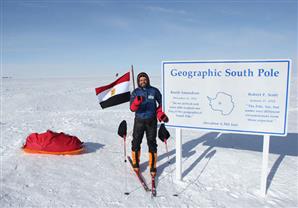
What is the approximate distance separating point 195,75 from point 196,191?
7.37ft

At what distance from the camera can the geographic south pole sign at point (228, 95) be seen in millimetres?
4566

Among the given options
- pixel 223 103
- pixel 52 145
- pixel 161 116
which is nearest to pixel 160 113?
pixel 161 116

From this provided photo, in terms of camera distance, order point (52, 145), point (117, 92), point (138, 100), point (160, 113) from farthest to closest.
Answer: point (117, 92)
point (52, 145)
point (160, 113)
point (138, 100)

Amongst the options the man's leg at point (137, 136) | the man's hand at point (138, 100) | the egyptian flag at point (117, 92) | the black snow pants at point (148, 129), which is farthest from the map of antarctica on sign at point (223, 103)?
the egyptian flag at point (117, 92)

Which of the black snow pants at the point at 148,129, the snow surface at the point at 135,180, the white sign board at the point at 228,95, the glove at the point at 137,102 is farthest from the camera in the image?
the black snow pants at the point at 148,129

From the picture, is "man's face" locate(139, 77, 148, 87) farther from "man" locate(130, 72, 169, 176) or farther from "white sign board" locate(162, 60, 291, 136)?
Result: "white sign board" locate(162, 60, 291, 136)

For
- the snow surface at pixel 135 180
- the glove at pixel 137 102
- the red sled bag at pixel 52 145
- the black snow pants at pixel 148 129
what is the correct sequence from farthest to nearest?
the red sled bag at pixel 52 145 < the black snow pants at pixel 148 129 < the glove at pixel 137 102 < the snow surface at pixel 135 180

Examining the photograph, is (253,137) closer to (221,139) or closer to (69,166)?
(221,139)

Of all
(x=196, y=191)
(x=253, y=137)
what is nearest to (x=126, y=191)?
(x=196, y=191)

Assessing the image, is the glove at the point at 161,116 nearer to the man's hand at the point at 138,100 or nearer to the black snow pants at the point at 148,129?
the black snow pants at the point at 148,129

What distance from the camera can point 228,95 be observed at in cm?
493

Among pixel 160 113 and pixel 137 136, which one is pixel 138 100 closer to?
pixel 160 113

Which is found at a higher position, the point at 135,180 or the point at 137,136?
the point at 137,136

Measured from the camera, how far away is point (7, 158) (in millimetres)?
6051
